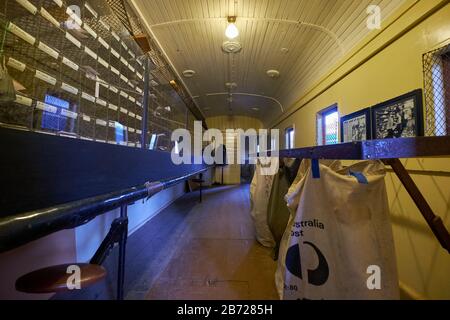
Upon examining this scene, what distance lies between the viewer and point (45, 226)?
0.66 m

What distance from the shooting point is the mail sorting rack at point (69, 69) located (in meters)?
0.86

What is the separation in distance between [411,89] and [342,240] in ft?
4.58

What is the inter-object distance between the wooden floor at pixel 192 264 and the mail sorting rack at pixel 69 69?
44.5 inches

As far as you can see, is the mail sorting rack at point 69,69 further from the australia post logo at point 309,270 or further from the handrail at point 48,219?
the australia post logo at point 309,270

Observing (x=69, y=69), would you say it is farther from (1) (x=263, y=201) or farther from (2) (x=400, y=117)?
(2) (x=400, y=117)

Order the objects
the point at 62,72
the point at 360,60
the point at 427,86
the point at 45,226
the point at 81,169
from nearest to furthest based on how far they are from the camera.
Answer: the point at 45,226, the point at 81,169, the point at 62,72, the point at 427,86, the point at 360,60

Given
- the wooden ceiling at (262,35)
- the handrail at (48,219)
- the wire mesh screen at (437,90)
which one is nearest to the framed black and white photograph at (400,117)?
the wire mesh screen at (437,90)

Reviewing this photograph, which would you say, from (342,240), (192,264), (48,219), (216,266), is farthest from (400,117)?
(48,219)

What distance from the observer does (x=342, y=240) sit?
39.3 inches

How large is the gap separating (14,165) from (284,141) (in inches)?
217

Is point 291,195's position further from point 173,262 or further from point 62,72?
point 62,72
